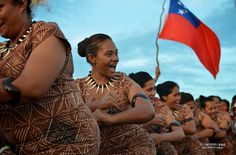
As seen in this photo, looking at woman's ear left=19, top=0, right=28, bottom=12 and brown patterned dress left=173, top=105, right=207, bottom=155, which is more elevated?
woman's ear left=19, top=0, right=28, bottom=12

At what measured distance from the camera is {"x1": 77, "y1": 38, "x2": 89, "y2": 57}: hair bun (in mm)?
4677

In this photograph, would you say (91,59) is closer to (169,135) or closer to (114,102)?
(114,102)

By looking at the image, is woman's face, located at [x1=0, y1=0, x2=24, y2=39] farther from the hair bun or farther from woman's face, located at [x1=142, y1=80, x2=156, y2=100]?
woman's face, located at [x1=142, y1=80, x2=156, y2=100]

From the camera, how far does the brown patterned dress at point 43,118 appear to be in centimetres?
240

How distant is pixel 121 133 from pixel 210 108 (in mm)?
8246

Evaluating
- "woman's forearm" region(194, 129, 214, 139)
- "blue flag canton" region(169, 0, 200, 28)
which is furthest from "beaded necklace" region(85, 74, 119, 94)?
"blue flag canton" region(169, 0, 200, 28)

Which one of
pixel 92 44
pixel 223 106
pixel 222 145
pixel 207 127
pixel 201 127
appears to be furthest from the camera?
pixel 223 106

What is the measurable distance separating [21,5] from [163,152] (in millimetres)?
3952

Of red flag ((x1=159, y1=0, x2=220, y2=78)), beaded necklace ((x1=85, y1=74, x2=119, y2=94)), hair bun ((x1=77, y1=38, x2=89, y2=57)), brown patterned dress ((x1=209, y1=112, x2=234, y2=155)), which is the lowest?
brown patterned dress ((x1=209, y1=112, x2=234, y2=155))

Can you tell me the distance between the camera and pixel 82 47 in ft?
15.5

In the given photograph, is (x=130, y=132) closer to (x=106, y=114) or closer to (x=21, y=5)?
(x=106, y=114)

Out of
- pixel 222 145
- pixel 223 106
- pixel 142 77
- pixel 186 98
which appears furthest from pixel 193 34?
pixel 142 77

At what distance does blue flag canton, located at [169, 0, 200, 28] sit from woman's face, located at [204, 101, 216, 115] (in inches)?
98.6

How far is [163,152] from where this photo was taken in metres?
6.06
